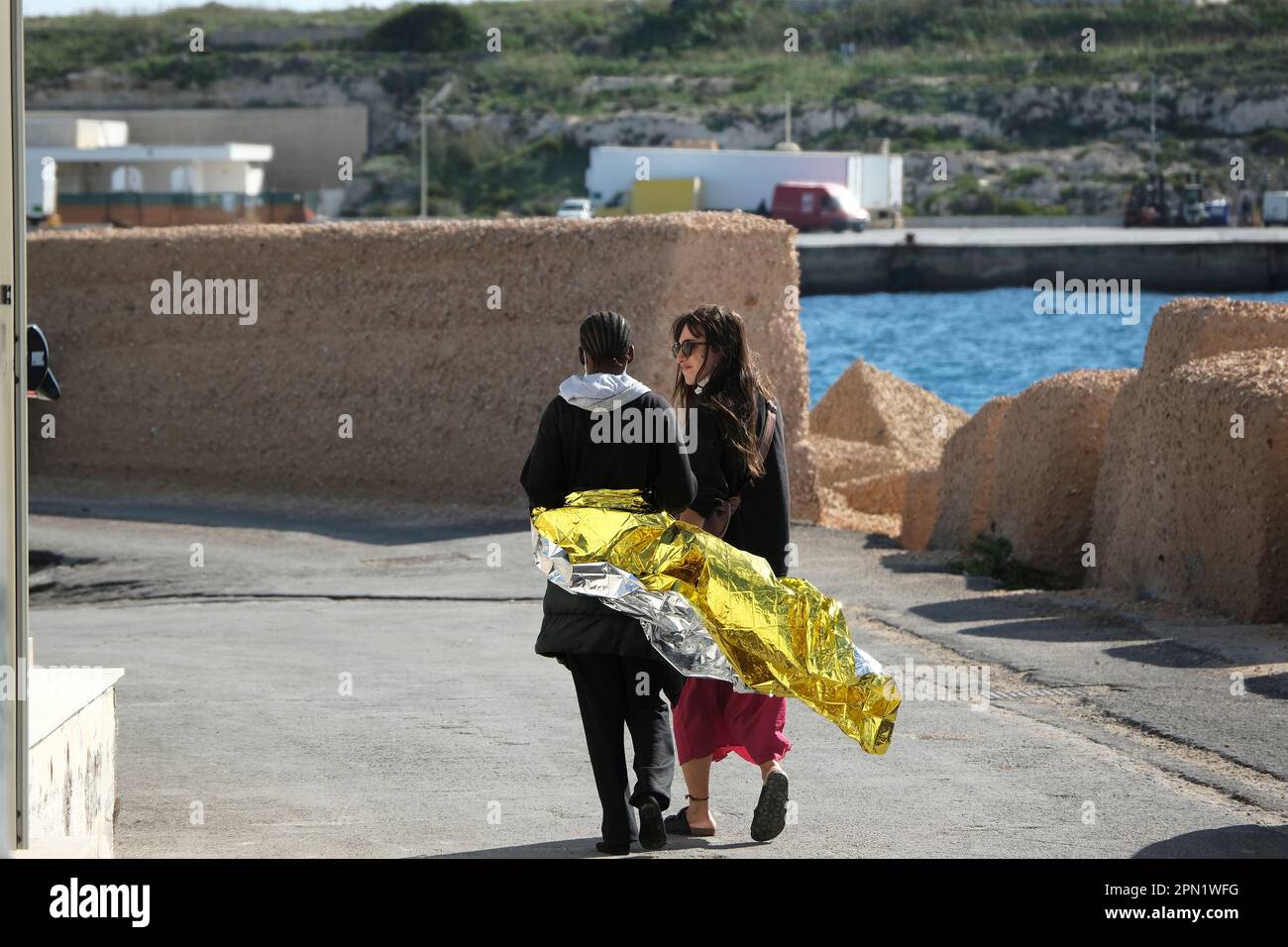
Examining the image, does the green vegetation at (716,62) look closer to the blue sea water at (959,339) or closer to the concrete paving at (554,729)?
the blue sea water at (959,339)

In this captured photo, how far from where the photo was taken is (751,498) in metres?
6.36

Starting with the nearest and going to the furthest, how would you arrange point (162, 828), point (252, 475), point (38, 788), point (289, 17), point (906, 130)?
point (38, 788), point (162, 828), point (252, 475), point (906, 130), point (289, 17)

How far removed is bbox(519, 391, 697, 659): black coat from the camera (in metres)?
5.86

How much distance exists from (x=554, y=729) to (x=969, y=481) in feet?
24.6

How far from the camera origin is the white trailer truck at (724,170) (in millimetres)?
67188

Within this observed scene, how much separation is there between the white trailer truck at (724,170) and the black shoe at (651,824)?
61427mm

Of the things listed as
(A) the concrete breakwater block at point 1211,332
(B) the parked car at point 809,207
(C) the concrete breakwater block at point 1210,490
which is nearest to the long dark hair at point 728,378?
(C) the concrete breakwater block at point 1210,490

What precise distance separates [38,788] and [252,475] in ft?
42.8

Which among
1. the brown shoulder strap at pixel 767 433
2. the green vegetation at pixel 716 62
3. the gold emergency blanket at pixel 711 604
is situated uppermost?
the green vegetation at pixel 716 62

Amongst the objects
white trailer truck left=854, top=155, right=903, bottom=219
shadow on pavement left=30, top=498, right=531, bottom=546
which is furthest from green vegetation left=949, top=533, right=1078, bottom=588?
white trailer truck left=854, top=155, right=903, bottom=219

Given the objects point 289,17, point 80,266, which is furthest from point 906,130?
point 80,266

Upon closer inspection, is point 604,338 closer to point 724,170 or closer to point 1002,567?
point 1002,567
